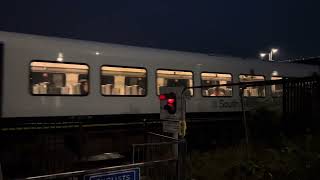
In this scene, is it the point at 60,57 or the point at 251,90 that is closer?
the point at 60,57

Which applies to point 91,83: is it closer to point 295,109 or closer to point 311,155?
point 295,109

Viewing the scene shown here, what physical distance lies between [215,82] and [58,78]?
5514 mm

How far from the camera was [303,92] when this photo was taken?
8.23 metres

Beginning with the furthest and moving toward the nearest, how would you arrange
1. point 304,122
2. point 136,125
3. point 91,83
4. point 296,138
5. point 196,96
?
point 196,96 < point 136,125 < point 91,83 < point 304,122 < point 296,138

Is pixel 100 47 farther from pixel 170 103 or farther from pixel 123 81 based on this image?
pixel 170 103

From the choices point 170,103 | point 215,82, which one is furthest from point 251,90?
point 170,103

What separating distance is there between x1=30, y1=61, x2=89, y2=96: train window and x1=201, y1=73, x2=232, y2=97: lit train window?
13.7 feet

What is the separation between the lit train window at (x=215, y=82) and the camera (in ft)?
39.3

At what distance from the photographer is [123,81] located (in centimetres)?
1031

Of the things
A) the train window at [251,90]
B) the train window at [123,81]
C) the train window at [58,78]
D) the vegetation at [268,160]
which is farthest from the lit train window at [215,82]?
the train window at [58,78]

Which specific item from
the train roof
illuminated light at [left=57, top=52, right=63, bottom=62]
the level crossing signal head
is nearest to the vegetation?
the level crossing signal head

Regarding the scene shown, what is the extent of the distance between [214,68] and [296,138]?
512 cm

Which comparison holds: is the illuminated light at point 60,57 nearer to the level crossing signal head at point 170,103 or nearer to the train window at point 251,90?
the level crossing signal head at point 170,103

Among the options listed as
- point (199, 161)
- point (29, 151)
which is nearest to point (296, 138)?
point (199, 161)
